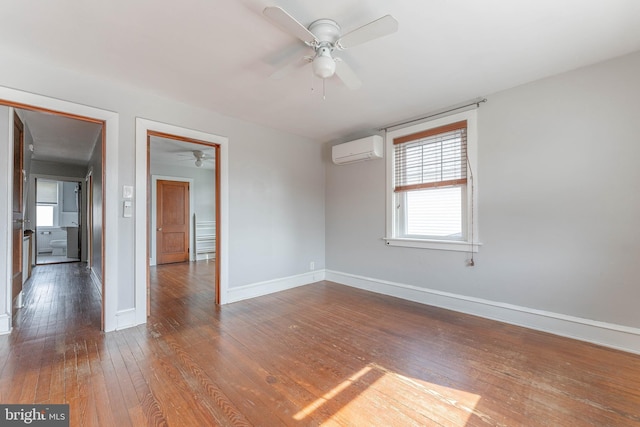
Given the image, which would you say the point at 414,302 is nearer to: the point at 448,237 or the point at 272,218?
the point at 448,237

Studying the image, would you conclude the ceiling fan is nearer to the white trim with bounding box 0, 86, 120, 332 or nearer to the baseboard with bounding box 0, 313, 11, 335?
the white trim with bounding box 0, 86, 120, 332

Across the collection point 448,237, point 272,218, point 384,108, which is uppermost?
point 384,108

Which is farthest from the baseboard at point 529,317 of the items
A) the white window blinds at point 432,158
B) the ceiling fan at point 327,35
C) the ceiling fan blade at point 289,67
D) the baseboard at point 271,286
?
the ceiling fan blade at point 289,67

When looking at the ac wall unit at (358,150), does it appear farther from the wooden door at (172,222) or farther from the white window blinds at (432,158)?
the wooden door at (172,222)

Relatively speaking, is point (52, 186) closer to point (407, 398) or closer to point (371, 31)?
point (371, 31)

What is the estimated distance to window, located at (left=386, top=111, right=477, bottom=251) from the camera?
3.15 metres

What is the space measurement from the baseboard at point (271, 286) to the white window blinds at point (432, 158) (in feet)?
6.66

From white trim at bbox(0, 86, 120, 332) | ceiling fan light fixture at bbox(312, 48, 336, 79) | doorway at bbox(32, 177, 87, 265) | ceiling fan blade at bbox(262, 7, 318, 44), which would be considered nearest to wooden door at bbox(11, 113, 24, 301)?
white trim at bbox(0, 86, 120, 332)

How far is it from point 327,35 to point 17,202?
3.83 meters

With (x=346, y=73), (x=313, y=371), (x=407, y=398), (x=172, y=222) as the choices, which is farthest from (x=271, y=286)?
(x=172, y=222)

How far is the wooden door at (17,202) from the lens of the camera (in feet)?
9.44

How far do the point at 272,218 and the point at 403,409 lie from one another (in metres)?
2.99

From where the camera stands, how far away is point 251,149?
3846 millimetres

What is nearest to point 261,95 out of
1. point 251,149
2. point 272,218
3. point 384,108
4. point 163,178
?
point 251,149
